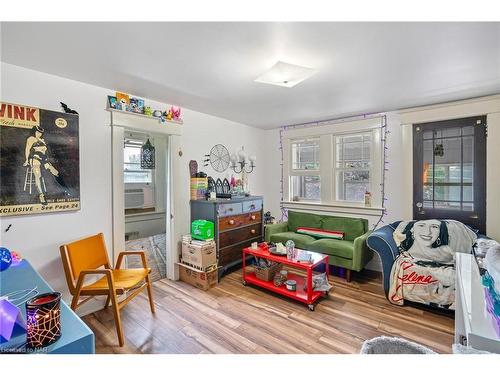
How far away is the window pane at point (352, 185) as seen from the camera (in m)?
3.65

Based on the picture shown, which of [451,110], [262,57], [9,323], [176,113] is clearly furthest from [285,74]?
[451,110]

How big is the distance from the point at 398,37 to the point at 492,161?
7.10ft

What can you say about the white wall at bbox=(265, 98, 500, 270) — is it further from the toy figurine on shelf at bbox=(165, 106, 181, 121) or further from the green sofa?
the toy figurine on shelf at bbox=(165, 106, 181, 121)

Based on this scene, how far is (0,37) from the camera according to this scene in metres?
1.53

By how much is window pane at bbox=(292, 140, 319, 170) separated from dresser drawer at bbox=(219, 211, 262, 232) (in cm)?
120

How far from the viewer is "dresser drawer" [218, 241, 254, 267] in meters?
3.15

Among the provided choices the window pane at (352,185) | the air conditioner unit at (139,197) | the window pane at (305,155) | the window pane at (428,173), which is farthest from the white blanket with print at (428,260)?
the air conditioner unit at (139,197)

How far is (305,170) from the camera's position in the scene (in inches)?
164

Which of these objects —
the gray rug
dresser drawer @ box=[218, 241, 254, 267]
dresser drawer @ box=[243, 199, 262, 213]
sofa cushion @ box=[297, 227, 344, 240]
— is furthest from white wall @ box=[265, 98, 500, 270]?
the gray rug

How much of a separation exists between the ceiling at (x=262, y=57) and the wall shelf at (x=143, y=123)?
9.4 inches

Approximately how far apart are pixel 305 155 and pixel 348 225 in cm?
142

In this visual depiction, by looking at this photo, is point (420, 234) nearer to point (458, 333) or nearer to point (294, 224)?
point (458, 333)

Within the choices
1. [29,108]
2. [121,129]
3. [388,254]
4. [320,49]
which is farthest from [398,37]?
[29,108]

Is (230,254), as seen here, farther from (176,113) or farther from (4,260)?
(4,260)
